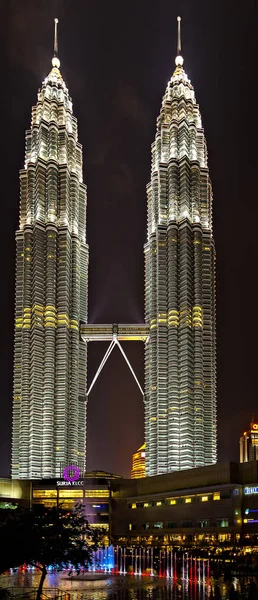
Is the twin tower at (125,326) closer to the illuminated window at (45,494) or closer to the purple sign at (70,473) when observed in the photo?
the illuminated window at (45,494)

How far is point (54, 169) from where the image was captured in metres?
193

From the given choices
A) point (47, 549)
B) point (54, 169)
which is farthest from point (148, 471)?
point (47, 549)

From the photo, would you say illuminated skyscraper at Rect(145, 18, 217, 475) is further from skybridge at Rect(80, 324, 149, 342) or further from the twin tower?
skybridge at Rect(80, 324, 149, 342)

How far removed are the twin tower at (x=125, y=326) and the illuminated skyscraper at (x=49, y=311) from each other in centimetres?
24

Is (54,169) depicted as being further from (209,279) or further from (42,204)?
(209,279)

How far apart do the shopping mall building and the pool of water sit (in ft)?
158

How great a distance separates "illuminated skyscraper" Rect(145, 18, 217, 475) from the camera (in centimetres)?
17188

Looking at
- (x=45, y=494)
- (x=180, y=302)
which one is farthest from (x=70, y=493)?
(x=180, y=302)

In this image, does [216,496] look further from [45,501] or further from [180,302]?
[180,302]

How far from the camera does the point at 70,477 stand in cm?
16938

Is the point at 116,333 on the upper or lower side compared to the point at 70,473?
upper

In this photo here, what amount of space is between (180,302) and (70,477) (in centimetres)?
4568

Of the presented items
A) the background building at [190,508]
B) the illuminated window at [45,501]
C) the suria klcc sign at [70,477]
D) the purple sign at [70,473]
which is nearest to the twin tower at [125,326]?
the illuminated window at [45,501]

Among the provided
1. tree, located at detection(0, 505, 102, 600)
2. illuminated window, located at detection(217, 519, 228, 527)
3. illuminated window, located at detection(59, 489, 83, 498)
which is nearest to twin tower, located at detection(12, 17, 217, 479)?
illuminated window, located at detection(59, 489, 83, 498)
